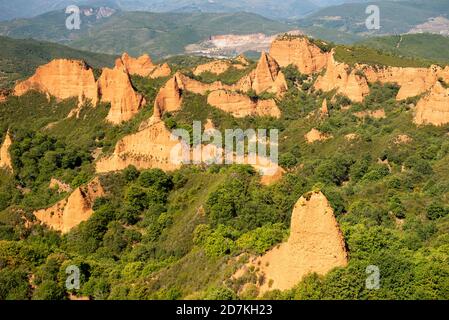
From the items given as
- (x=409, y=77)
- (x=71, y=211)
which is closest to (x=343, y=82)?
(x=409, y=77)

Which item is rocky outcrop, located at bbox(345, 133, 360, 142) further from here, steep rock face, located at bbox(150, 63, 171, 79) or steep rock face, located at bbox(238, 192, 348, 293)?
steep rock face, located at bbox(238, 192, 348, 293)

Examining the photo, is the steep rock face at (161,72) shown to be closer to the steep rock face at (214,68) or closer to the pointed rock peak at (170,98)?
the steep rock face at (214,68)

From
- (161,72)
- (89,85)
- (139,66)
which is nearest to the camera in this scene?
(89,85)

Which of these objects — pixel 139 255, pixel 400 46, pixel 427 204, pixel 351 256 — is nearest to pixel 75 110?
pixel 139 255

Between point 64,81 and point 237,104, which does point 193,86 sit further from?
point 64,81

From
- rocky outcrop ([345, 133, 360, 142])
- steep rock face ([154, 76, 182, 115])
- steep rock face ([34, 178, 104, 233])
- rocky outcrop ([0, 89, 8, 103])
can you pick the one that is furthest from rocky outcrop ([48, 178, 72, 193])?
rocky outcrop ([0, 89, 8, 103])

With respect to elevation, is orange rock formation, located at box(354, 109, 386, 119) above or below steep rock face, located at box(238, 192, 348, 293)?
A: below
